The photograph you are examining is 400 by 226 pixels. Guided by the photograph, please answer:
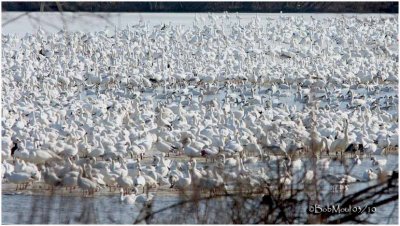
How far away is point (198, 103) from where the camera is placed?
42.5 ft

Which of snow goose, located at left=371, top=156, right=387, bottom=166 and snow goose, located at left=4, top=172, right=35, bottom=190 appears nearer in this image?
snow goose, located at left=4, top=172, right=35, bottom=190

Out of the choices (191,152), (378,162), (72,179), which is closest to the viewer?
(72,179)

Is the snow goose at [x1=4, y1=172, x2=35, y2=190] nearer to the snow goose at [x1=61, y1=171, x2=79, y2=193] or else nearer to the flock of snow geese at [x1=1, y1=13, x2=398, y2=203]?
the flock of snow geese at [x1=1, y1=13, x2=398, y2=203]

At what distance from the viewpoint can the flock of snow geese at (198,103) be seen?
7781 mm

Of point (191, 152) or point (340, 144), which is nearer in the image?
point (191, 152)

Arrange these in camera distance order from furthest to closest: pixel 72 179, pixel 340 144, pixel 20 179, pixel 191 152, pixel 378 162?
pixel 340 144, pixel 191 152, pixel 378 162, pixel 20 179, pixel 72 179

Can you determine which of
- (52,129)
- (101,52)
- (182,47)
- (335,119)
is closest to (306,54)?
(182,47)

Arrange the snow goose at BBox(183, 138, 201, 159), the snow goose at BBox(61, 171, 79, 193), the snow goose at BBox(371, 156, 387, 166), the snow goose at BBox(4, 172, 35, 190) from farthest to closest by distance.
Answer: the snow goose at BBox(183, 138, 201, 159), the snow goose at BBox(371, 156, 387, 166), the snow goose at BBox(4, 172, 35, 190), the snow goose at BBox(61, 171, 79, 193)

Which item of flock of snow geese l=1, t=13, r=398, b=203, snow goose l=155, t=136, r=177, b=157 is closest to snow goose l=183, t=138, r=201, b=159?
flock of snow geese l=1, t=13, r=398, b=203

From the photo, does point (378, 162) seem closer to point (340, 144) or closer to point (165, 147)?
point (340, 144)

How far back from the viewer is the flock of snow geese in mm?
7781

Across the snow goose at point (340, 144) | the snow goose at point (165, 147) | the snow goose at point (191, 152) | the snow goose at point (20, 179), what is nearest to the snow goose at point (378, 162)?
the snow goose at point (340, 144)

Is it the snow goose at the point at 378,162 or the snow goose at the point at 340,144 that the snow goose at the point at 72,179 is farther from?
the snow goose at the point at 340,144

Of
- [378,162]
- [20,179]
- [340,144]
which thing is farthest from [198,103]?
[20,179]
